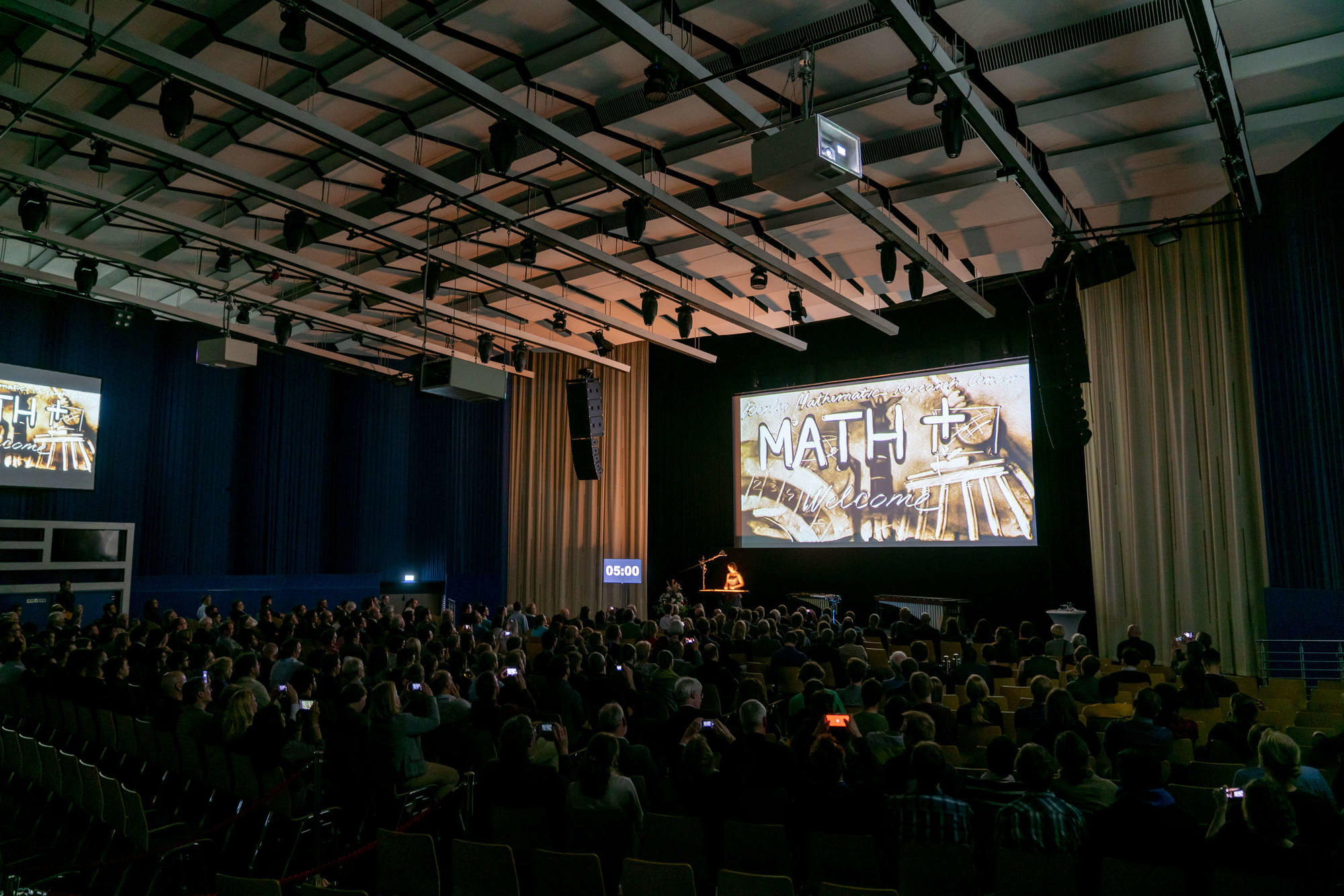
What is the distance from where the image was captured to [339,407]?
1941 centimetres

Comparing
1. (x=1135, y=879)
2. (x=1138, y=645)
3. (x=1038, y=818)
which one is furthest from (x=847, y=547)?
(x=1135, y=879)

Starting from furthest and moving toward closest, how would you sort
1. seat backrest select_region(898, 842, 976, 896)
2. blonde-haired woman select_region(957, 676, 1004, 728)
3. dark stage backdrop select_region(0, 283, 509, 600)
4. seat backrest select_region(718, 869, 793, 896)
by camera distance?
1. dark stage backdrop select_region(0, 283, 509, 600)
2. blonde-haired woman select_region(957, 676, 1004, 728)
3. seat backrest select_region(898, 842, 976, 896)
4. seat backrest select_region(718, 869, 793, 896)

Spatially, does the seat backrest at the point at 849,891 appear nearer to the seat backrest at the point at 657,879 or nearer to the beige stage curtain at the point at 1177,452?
the seat backrest at the point at 657,879

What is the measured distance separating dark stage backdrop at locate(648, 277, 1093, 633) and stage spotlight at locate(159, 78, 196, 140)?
465 inches

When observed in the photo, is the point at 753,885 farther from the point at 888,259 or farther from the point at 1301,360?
the point at 1301,360

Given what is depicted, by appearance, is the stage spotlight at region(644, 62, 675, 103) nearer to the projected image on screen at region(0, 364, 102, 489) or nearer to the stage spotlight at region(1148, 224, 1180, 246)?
the stage spotlight at region(1148, 224, 1180, 246)

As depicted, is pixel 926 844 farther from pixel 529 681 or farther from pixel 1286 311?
pixel 1286 311

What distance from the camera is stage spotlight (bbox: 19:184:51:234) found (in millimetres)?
8922

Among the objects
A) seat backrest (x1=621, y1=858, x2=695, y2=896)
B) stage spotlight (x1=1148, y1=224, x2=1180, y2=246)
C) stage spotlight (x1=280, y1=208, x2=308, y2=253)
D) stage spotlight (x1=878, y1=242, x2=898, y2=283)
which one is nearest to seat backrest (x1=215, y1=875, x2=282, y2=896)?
seat backrest (x1=621, y1=858, x2=695, y2=896)

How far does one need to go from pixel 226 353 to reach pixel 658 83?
7374 millimetres

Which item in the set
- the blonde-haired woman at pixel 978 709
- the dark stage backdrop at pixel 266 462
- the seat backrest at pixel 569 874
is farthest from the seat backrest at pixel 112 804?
the dark stage backdrop at pixel 266 462

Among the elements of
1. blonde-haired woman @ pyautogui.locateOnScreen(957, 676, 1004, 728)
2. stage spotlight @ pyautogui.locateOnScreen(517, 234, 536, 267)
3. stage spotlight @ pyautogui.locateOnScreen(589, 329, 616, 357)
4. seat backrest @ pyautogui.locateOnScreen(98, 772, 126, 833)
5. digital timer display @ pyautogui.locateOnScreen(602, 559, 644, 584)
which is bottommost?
seat backrest @ pyautogui.locateOnScreen(98, 772, 126, 833)

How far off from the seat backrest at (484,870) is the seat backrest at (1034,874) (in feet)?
6.06

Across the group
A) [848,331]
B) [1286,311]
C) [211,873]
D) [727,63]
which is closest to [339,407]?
[848,331]
